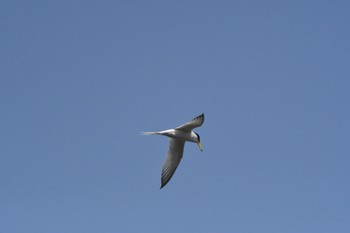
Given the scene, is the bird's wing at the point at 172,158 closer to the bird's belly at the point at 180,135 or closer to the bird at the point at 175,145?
the bird at the point at 175,145

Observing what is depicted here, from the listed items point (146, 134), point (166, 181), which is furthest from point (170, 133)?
point (166, 181)

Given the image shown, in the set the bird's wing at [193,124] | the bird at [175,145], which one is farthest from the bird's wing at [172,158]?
the bird's wing at [193,124]

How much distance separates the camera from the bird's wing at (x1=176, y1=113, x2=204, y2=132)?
579 inches

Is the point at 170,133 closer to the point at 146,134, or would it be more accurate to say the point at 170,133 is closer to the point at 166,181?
the point at 146,134

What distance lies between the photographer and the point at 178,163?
1800 centimetres

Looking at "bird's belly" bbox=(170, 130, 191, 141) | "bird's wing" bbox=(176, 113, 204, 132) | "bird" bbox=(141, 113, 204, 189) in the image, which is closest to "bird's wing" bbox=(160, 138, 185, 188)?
"bird" bbox=(141, 113, 204, 189)

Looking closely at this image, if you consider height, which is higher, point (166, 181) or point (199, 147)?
point (199, 147)

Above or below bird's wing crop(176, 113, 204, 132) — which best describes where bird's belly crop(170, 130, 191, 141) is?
below

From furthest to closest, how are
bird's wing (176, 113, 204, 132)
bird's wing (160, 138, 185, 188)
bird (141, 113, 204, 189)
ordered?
1. bird's wing (160, 138, 185, 188)
2. bird (141, 113, 204, 189)
3. bird's wing (176, 113, 204, 132)

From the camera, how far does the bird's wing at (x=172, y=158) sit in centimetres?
1761

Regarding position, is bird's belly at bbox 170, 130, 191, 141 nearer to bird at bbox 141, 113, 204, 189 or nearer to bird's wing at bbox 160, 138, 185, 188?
bird at bbox 141, 113, 204, 189

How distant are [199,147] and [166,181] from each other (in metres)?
1.92

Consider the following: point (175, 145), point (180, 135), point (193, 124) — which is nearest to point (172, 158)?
point (175, 145)

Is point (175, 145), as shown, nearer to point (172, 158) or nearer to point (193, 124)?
point (172, 158)
